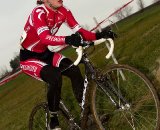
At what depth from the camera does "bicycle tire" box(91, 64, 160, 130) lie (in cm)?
558

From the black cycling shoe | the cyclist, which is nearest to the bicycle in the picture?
the black cycling shoe

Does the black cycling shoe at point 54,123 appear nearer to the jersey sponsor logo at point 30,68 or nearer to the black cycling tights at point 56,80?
the black cycling tights at point 56,80

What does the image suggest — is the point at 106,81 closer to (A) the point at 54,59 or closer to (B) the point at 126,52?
(A) the point at 54,59

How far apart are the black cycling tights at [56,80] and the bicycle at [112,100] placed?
1.33 feet

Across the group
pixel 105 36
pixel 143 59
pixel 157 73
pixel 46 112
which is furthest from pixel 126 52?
pixel 105 36

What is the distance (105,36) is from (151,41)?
5894 mm

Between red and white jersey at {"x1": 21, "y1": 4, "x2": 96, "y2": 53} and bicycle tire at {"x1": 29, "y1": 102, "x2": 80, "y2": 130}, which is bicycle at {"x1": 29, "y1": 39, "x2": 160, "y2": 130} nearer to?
bicycle tire at {"x1": 29, "y1": 102, "x2": 80, "y2": 130}

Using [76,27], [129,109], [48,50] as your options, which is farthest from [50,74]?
[129,109]

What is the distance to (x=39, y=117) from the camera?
26.2 feet

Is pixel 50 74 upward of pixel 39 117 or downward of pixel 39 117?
upward

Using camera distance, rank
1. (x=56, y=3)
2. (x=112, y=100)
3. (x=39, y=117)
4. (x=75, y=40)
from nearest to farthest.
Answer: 1. (x=75, y=40)
2. (x=112, y=100)
3. (x=56, y=3)
4. (x=39, y=117)

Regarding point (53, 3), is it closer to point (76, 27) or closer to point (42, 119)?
point (76, 27)

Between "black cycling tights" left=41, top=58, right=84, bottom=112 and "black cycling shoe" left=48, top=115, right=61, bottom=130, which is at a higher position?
"black cycling tights" left=41, top=58, right=84, bottom=112

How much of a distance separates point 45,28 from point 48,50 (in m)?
1.05
